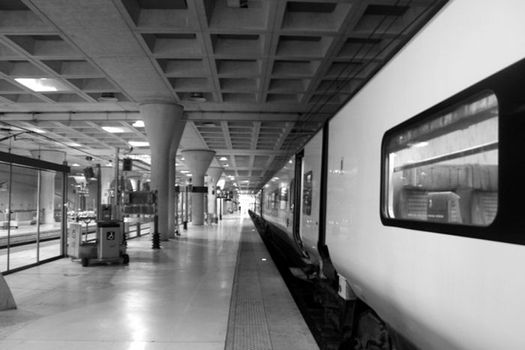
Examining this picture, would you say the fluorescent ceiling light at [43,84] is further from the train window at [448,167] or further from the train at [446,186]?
the train window at [448,167]

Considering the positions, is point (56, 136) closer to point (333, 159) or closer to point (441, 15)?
point (333, 159)

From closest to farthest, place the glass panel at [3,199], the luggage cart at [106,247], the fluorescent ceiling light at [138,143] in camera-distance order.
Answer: the glass panel at [3,199], the luggage cart at [106,247], the fluorescent ceiling light at [138,143]

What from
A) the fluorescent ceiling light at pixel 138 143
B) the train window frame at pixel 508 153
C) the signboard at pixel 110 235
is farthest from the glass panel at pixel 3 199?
the train window frame at pixel 508 153

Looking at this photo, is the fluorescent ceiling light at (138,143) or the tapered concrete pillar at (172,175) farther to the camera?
the fluorescent ceiling light at (138,143)

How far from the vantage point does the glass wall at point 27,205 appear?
9701 millimetres

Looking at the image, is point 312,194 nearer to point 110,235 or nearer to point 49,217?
point 110,235

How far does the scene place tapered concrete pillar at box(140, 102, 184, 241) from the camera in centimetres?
1540

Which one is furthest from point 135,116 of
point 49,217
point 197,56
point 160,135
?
point 49,217

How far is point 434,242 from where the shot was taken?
2.40 m

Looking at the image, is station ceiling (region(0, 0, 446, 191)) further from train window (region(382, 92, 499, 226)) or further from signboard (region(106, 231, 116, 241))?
signboard (region(106, 231, 116, 241))

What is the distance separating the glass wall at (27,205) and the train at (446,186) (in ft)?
25.0

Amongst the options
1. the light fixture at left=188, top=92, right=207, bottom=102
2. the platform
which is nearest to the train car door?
the platform

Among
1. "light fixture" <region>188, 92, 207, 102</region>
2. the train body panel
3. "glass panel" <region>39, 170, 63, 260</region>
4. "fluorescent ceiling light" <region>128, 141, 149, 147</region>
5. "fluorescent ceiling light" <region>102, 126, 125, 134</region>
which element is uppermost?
"light fixture" <region>188, 92, 207, 102</region>

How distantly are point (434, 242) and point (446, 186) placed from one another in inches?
12.4
